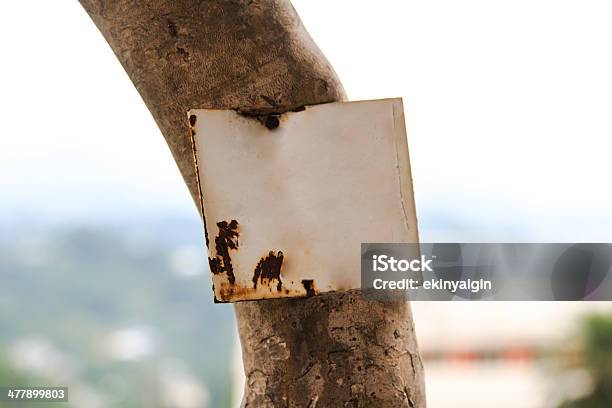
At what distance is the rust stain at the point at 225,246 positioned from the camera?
0.62 meters

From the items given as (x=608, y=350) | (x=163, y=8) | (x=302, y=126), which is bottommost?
(x=608, y=350)

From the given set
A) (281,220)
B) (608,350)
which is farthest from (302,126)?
(608,350)

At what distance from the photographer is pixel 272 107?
2.21 feet

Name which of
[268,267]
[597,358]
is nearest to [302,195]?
[268,267]

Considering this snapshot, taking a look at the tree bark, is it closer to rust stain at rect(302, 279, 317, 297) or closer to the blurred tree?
rust stain at rect(302, 279, 317, 297)

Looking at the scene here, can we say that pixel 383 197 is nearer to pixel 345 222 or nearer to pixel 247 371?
pixel 345 222

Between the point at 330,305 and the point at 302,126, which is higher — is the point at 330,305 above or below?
below

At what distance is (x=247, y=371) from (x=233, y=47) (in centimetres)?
29

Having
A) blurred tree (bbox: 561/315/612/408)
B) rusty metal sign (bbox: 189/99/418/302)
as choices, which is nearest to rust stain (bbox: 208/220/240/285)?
rusty metal sign (bbox: 189/99/418/302)

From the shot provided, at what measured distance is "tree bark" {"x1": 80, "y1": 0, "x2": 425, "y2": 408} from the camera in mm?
665

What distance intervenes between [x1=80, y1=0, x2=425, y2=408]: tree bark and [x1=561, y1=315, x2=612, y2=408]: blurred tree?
251 inches

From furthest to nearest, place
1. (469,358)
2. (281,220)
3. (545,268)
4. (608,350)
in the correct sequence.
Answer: (608,350) → (469,358) → (545,268) → (281,220)

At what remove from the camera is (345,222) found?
2.07 feet

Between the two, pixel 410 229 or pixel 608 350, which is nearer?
pixel 410 229
